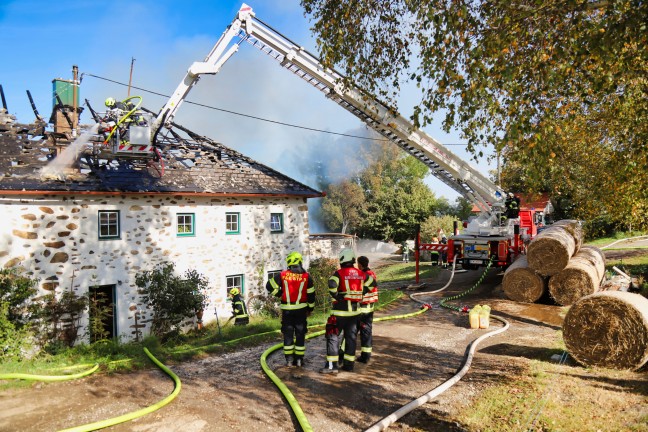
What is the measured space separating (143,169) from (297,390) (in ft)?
34.3

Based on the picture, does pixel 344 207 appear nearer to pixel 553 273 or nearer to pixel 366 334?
pixel 553 273

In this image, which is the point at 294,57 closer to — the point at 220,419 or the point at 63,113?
the point at 63,113

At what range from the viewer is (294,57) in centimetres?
1412

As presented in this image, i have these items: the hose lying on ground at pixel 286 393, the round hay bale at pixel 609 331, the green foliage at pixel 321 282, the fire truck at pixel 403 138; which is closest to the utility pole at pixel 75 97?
the fire truck at pixel 403 138

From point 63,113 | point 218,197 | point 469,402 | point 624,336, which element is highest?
point 63,113

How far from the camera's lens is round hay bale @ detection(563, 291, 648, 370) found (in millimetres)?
6891

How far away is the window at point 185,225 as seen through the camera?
14.9 m

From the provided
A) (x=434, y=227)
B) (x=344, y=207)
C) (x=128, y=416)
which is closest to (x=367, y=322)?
(x=128, y=416)

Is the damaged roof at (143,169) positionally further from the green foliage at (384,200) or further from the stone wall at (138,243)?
the green foliage at (384,200)

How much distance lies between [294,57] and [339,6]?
18.5 ft

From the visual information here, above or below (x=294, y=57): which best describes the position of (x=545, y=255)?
below

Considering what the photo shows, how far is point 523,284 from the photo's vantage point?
12906 mm

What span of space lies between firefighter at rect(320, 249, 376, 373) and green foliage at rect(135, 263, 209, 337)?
665cm

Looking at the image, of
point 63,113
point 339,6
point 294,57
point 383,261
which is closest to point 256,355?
point 339,6
